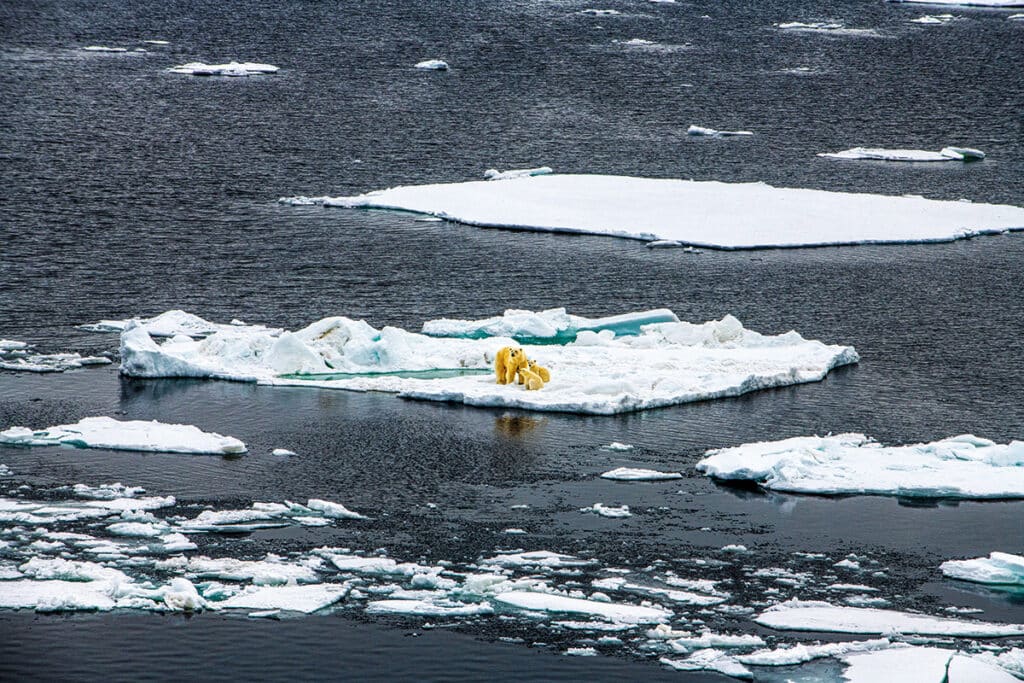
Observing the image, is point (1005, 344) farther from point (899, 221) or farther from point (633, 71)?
point (633, 71)

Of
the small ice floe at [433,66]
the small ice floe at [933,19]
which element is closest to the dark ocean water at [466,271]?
the small ice floe at [433,66]

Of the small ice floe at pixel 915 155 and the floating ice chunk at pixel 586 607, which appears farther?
the small ice floe at pixel 915 155

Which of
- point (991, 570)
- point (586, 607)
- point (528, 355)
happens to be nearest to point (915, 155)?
point (528, 355)

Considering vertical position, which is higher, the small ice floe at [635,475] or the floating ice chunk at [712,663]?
the small ice floe at [635,475]

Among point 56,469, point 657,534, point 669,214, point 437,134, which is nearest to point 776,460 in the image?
point 657,534

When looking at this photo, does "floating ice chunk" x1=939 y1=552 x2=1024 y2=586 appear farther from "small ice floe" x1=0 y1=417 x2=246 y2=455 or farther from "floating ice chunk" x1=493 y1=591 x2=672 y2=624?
"small ice floe" x1=0 y1=417 x2=246 y2=455

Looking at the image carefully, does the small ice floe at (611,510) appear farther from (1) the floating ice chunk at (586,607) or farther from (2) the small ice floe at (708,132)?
(2) the small ice floe at (708,132)
